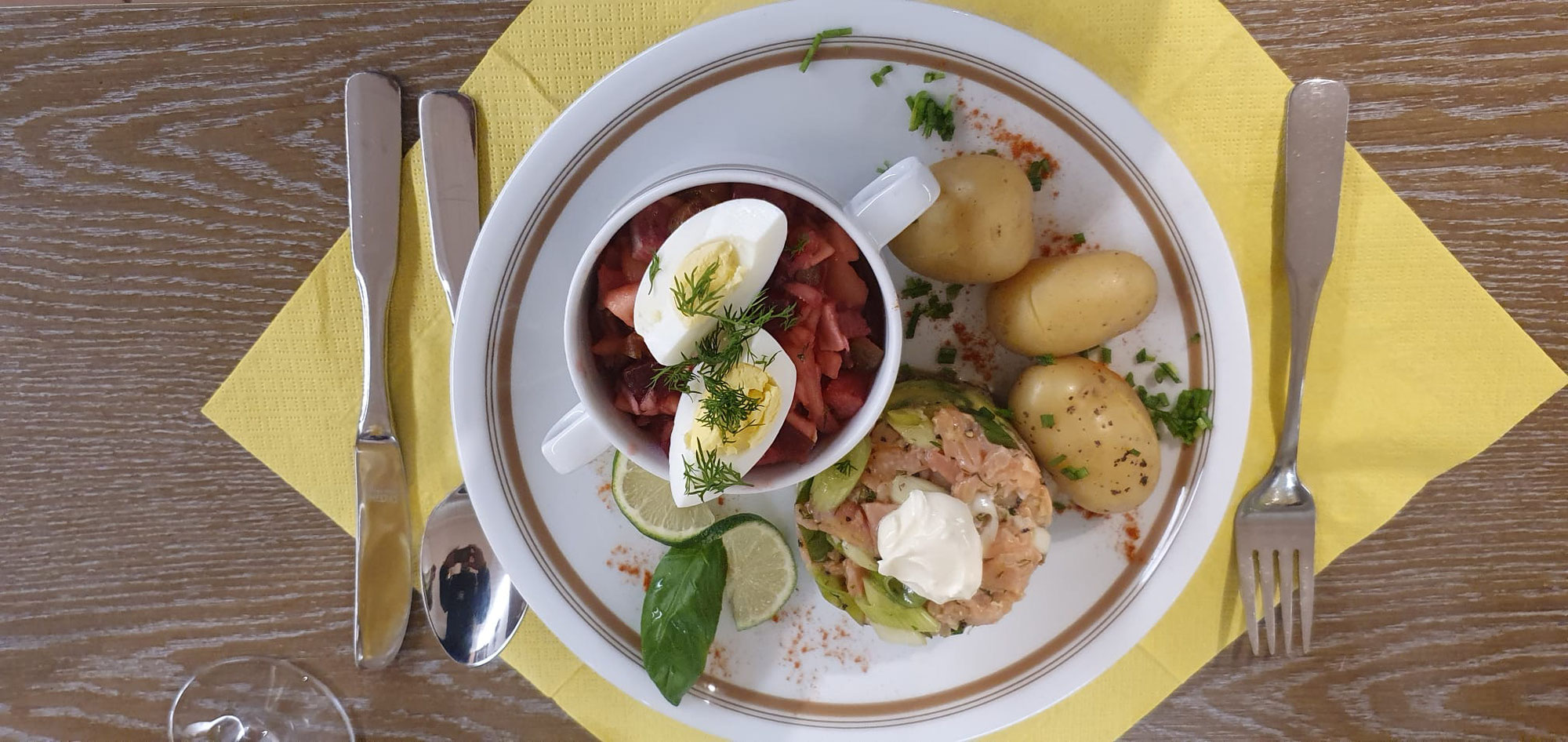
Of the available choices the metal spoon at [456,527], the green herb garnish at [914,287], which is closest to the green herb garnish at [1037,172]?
the green herb garnish at [914,287]

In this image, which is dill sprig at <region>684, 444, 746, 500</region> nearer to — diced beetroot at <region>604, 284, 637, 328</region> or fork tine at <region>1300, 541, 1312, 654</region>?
diced beetroot at <region>604, 284, 637, 328</region>

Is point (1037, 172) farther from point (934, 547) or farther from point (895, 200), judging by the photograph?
point (934, 547)

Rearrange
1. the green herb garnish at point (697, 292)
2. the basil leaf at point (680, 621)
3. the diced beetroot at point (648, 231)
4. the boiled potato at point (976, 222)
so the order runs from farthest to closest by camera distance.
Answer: the basil leaf at point (680, 621), the boiled potato at point (976, 222), the diced beetroot at point (648, 231), the green herb garnish at point (697, 292)

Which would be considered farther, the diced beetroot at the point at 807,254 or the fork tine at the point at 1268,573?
the fork tine at the point at 1268,573

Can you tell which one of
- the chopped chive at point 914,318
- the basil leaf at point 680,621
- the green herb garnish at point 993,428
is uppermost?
the chopped chive at point 914,318

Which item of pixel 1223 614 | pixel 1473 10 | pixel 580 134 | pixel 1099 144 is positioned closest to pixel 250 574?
pixel 580 134

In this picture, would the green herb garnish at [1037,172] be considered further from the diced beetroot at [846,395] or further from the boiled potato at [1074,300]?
the diced beetroot at [846,395]

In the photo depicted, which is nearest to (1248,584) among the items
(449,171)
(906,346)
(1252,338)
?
(1252,338)
